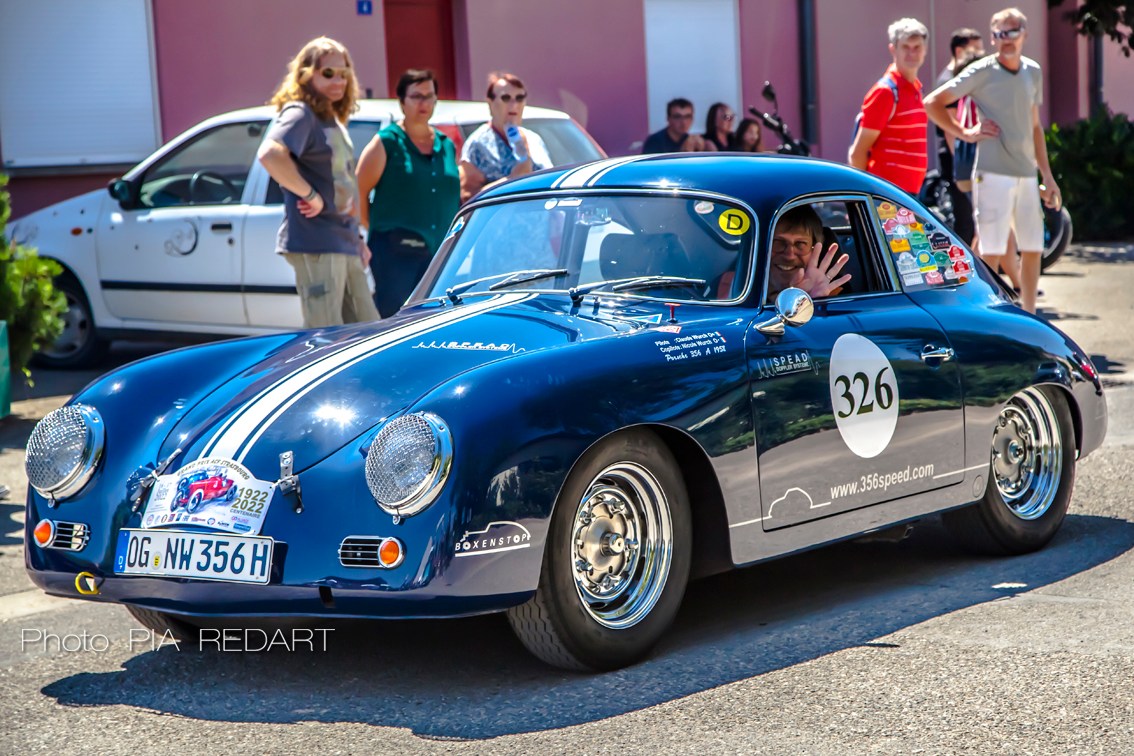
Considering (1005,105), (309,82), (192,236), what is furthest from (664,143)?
(309,82)

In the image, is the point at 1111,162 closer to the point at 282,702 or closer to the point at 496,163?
the point at 496,163

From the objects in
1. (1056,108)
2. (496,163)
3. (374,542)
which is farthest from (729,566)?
(1056,108)

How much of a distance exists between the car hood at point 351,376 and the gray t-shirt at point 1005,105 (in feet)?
17.5

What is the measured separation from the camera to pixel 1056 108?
22.8 meters

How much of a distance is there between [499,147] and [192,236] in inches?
104

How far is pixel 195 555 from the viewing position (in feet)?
14.4

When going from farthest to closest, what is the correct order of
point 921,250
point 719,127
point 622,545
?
point 719,127
point 921,250
point 622,545

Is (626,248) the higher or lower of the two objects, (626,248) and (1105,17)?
the lower

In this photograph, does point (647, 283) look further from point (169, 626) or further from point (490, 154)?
point (490, 154)

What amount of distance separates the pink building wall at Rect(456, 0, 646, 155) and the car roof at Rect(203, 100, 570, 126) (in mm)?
4554

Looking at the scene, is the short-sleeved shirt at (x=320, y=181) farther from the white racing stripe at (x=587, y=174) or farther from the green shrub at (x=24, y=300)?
the white racing stripe at (x=587, y=174)

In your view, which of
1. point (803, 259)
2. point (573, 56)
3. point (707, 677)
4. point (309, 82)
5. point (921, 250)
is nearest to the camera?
point (707, 677)

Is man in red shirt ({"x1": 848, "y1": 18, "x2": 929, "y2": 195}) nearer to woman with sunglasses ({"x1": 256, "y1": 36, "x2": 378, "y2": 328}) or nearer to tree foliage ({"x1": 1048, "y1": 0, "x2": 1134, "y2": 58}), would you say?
woman with sunglasses ({"x1": 256, "y1": 36, "x2": 378, "y2": 328})

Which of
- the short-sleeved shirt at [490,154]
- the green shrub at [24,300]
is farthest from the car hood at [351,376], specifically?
the green shrub at [24,300]
